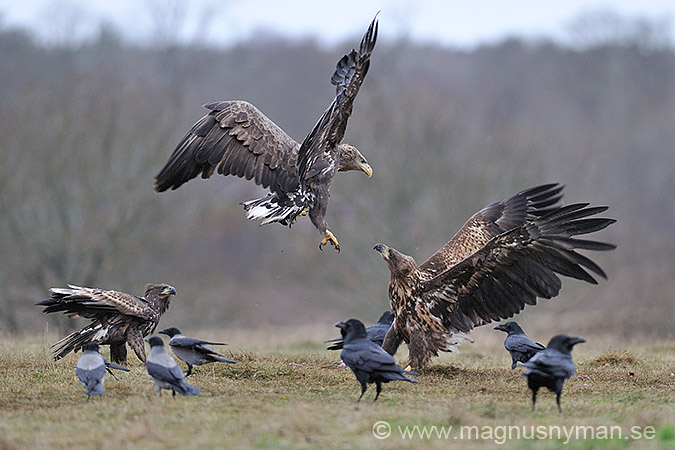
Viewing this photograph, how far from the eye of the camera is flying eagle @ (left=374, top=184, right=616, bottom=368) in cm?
834

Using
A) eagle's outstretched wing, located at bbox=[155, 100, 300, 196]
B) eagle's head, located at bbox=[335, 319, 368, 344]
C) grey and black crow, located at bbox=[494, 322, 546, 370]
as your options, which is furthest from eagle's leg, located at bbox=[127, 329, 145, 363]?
grey and black crow, located at bbox=[494, 322, 546, 370]

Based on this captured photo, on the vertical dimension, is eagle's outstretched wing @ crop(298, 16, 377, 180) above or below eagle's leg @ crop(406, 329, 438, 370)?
above

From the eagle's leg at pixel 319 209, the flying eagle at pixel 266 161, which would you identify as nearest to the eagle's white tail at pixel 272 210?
the flying eagle at pixel 266 161

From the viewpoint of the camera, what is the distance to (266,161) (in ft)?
32.1

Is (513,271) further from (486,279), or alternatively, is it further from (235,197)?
(235,197)

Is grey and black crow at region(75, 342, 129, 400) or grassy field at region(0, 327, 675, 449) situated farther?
grey and black crow at region(75, 342, 129, 400)

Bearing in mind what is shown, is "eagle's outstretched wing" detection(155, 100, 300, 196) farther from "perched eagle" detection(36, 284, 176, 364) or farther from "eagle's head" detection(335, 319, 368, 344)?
"eagle's head" detection(335, 319, 368, 344)

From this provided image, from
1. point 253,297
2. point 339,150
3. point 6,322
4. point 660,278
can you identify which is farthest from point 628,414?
point 253,297

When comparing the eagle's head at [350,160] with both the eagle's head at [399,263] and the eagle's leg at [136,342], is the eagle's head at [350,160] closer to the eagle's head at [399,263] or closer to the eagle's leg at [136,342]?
the eagle's head at [399,263]

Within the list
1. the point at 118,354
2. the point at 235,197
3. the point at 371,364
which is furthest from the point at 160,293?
the point at 235,197

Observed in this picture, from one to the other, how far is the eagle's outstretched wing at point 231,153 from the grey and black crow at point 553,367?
Answer: 13.7ft

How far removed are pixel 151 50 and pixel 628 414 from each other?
34.9m

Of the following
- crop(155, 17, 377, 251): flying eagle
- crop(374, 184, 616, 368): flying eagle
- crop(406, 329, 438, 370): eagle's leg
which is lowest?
crop(406, 329, 438, 370): eagle's leg

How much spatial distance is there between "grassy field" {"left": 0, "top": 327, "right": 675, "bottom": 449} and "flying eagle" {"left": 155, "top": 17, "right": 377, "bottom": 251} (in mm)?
1876
